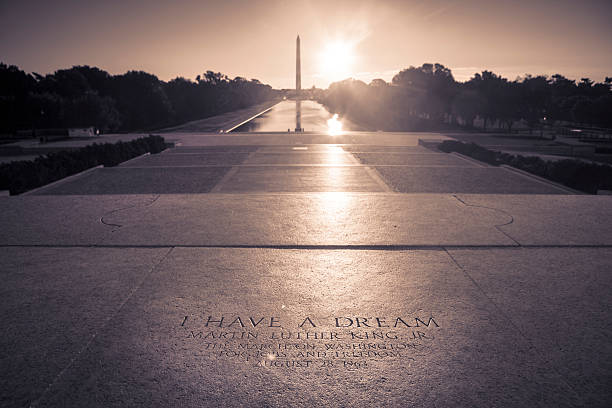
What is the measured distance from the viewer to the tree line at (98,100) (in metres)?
48.3

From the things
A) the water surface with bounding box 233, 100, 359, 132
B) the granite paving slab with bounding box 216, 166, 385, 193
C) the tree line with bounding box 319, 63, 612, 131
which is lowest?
the granite paving slab with bounding box 216, 166, 385, 193

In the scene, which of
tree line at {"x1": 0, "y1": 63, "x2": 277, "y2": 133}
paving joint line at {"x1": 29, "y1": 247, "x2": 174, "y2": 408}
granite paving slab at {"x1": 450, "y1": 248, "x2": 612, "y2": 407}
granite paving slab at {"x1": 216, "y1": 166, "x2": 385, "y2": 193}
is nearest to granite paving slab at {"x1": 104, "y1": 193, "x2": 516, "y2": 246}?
granite paving slab at {"x1": 450, "y1": 248, "x2": 612, "y2": 407}

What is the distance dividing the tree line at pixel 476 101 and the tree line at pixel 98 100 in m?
38.4

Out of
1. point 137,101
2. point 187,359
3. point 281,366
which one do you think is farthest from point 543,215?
point 137,101

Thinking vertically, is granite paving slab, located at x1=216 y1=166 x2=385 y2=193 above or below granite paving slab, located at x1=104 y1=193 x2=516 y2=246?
above

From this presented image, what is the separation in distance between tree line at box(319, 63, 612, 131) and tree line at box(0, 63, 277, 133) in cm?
3838

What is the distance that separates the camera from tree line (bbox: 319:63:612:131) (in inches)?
2463

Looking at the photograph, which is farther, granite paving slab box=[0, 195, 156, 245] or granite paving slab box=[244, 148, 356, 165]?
granite paving slab box=[244, 148, 356, 165]

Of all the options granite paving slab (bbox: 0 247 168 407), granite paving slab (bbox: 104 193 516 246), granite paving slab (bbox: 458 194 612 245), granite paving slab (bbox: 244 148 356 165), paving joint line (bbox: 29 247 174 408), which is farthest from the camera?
granite paving slab (bbox: 244 148 356 165)

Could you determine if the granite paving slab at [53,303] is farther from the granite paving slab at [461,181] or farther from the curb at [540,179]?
the curb at [540,179]

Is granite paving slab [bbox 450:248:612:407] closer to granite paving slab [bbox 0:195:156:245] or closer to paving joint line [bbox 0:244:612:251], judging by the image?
paving joint line [bbox 0:244:612:251]

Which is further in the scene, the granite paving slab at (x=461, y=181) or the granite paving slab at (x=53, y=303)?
the granite paving slab at (x=461, y=181)

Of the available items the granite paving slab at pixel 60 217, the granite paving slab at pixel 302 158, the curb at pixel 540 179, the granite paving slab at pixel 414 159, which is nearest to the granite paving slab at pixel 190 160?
the granite paving slab at pixel 302 158

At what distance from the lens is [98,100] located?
47594mm
